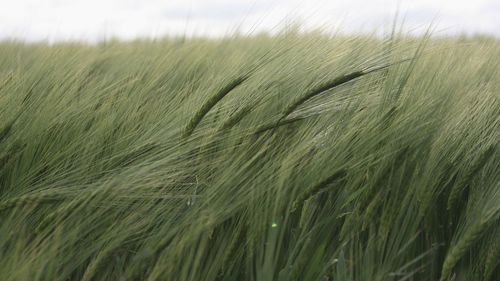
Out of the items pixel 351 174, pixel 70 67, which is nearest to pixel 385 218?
pixel 351 174

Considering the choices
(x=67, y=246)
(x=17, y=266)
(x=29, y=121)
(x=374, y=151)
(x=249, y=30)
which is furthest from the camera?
(x=249, y=30)

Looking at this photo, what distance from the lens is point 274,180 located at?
1185 mm

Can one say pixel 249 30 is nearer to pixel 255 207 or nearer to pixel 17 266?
pixel 255 207

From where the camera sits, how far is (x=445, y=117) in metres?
1.32

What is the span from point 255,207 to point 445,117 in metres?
0.48

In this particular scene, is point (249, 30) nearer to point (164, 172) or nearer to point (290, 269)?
point (164, 172)

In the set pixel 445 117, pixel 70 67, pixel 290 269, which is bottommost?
pixel 290 269

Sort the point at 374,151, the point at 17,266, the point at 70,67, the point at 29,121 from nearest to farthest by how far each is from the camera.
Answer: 1. the point at 17,266
2. the point at 374,151
3. the point at 29,121
4. the point at 70,67

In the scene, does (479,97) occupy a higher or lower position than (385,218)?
higher

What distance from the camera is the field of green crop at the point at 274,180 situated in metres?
1.08

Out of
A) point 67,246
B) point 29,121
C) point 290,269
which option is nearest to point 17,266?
point 67,246

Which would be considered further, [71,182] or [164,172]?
[71,182]

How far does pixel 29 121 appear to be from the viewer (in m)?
1.53

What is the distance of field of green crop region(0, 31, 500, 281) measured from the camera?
3.54ft
